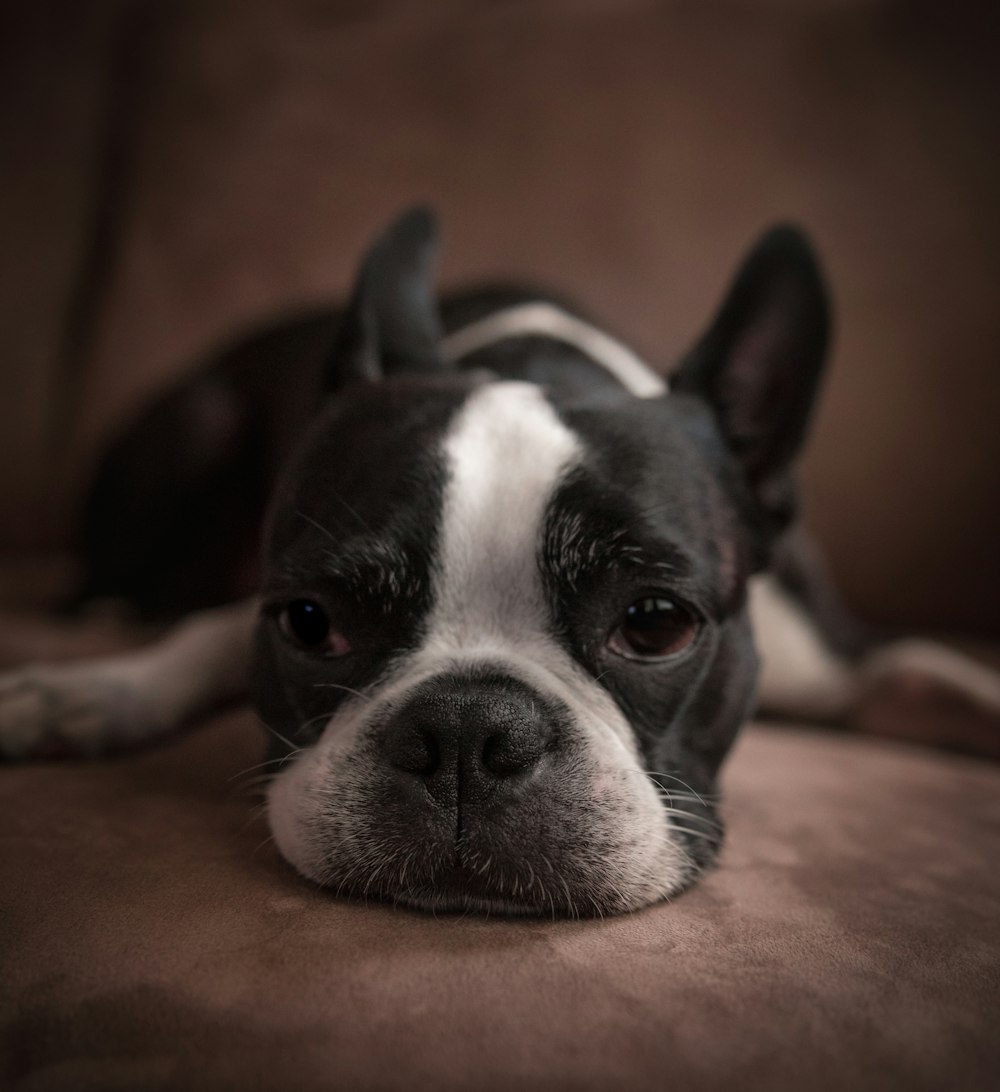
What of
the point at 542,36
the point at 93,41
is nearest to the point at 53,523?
the point at 93,41

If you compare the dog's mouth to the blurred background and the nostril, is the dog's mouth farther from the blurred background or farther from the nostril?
the blurred background

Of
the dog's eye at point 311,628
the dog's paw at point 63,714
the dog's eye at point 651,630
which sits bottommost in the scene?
the dog's paw at point 63,714

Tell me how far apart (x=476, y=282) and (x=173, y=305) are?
3.13 ft

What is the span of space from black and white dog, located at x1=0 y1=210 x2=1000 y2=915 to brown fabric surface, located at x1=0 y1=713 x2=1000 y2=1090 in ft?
0.31

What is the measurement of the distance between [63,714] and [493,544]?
0.85 meters

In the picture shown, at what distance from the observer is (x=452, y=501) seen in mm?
1406

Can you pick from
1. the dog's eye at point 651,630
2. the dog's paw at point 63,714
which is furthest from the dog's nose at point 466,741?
the dog's paw at point 63,714

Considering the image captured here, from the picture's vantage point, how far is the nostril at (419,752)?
1210 millimetres

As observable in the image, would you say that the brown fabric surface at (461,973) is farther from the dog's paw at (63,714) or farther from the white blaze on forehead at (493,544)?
the white blaze on forehead at (493,544)

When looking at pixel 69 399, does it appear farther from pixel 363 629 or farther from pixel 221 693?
pixel 363 629

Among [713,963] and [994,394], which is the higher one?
[994,394]

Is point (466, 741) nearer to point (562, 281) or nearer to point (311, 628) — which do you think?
point (311, 628)

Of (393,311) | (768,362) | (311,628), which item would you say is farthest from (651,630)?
(393,311)

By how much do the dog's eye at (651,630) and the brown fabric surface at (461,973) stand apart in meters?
0.30
